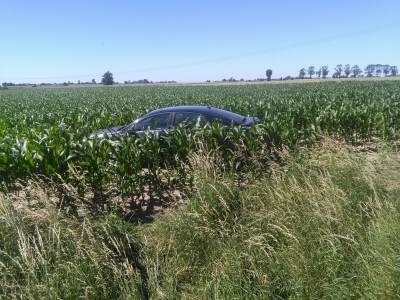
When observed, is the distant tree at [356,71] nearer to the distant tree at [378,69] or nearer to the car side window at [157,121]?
the distant tree at [378,69]

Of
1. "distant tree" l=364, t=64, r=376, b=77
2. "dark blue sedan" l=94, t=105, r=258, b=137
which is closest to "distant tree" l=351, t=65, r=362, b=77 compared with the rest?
"distant tree" l=364, t=64, r=376, b=77

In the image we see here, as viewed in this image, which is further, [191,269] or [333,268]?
[191,269]

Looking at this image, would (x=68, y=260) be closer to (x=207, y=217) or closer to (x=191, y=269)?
(x=191, y=269)

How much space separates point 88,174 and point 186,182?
1.60m

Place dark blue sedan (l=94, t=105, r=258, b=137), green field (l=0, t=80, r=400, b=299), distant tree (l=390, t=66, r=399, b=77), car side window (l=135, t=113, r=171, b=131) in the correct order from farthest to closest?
distant tree (l=390, t=66, r=399, b=77) → car side window (l=135, t=113, r=171, b=131) → dark blue sedan (l=94, t=105, r=258, b=137) → green field (l=0, t=80, r=400, b=299)

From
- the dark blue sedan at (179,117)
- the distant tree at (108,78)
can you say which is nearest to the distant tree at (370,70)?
the distant tree at (108,78)

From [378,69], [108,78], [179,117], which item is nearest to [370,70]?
[378,69]

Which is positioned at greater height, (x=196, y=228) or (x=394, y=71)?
(x=394, y=71)

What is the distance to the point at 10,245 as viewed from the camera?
3.84m

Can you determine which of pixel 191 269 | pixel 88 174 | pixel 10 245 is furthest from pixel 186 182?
pixel 10 245

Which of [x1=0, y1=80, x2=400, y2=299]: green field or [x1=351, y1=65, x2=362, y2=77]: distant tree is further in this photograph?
[x1=351, y1=65, x2=362, y2=77]: distant tree

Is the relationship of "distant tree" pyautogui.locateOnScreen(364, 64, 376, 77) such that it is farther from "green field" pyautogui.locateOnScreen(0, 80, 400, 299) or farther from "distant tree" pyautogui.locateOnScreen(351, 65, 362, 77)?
"green field" pyautogui.locateOnScreen(0, 80, 400, 299)

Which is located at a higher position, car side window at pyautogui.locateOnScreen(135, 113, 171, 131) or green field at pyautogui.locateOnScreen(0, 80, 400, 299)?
car side window at pyautogui.locateOnScreen(135, 113, 171, 131)

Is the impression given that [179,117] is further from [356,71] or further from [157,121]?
[356,71]
